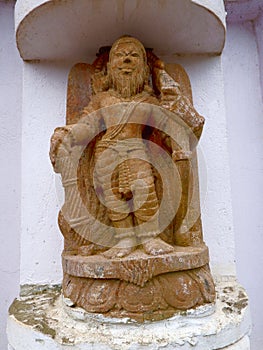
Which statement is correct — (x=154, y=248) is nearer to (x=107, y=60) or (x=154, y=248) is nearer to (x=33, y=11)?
(x=107, y=60)

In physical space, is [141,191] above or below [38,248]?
above

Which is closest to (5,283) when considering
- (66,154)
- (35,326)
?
(35,326)

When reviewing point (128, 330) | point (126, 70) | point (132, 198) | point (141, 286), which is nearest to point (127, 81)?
point (126, 70)

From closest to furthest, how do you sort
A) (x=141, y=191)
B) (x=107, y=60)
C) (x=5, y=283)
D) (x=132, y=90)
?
(x=141, y=191)
(x=132, y=90)
(x=107, y=60)
(x=5, y=283)

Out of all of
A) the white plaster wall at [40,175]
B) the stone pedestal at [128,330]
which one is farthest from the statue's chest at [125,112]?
the stone pedestal at [128,330]

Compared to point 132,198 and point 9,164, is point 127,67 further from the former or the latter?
point 9,164

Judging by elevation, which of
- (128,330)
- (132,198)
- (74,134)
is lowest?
(128,330)

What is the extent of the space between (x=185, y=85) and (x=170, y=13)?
314mm

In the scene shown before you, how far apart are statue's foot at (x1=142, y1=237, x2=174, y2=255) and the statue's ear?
2.04 feet

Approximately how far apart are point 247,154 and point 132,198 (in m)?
0.97

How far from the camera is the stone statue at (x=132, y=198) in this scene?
3.21 feet

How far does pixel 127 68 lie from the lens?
1.17 meters

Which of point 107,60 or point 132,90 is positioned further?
point 107,60

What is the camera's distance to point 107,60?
4.39 feet
